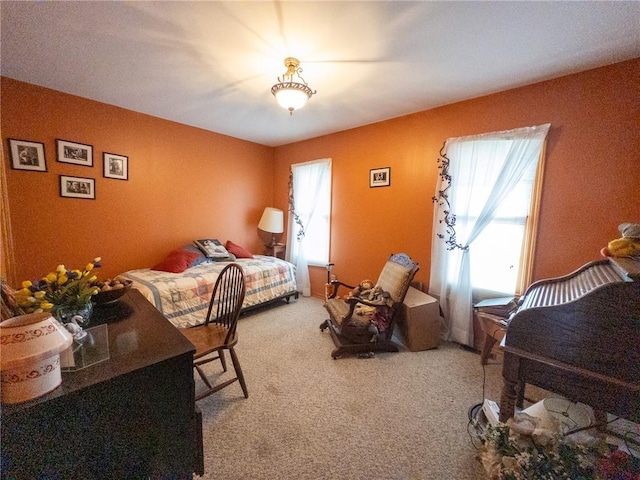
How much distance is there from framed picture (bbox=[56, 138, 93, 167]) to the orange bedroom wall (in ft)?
0.16

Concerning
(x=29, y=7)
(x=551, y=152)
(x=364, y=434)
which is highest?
(x=29, y=7)

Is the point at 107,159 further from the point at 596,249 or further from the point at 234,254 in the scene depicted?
the point at 596,249

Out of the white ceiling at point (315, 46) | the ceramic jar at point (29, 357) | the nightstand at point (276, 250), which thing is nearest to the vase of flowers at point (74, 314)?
the ceramic jar at point (29, 357)

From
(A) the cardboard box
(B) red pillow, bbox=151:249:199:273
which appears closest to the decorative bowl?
(B) red pillow, bbox=151:249:199:273

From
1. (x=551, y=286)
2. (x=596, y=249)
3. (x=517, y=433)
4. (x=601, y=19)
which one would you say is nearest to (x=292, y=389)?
(x=517, y=433)

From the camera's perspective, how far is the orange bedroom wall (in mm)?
2475

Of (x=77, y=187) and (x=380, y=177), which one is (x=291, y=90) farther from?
(x=77, y=187)

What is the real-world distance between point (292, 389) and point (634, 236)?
2311 millimetres

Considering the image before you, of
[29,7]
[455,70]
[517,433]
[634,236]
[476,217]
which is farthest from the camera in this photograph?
[476,217]

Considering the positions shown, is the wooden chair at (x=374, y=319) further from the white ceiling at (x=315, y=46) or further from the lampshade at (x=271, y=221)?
the lampshade at (x=271, y=221)

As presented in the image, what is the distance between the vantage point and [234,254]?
3.91 meters

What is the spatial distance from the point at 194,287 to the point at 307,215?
1.99 meters

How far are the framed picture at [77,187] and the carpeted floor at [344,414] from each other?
2380 millimetres

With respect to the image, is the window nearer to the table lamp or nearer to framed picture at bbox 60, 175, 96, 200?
the table lamp
